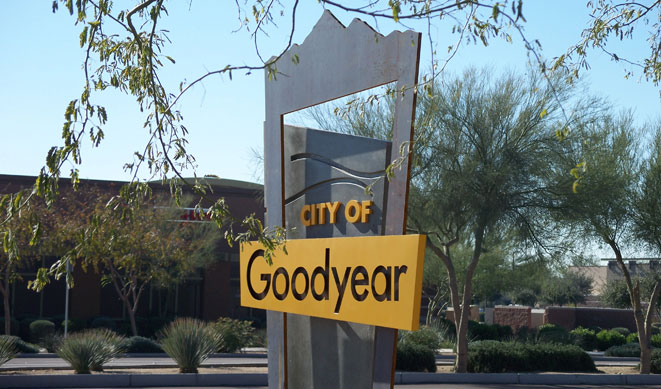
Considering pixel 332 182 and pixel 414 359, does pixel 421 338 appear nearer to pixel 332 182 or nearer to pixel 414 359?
pixel 414 359

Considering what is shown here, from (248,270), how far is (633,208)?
1495cm

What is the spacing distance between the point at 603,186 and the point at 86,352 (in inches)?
492

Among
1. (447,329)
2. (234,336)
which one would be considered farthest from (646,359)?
(447,329)

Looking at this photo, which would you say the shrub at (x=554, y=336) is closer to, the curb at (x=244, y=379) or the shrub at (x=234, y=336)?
the curb at (x=244, y=379)

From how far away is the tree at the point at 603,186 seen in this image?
19312mm

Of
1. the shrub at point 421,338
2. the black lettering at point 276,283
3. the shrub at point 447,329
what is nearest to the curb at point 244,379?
the shrub at point 421,338

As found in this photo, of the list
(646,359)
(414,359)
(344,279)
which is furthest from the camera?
(646,359)

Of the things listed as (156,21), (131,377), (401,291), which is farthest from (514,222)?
(156,21)

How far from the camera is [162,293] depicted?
38562 mm

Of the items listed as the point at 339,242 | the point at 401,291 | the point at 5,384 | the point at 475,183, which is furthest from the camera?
the point at 475,183

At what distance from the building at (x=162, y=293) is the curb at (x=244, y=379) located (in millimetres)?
17033

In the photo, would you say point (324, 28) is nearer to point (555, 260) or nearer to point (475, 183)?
point (475, 183)

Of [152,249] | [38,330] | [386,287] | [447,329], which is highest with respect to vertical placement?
[386,287]

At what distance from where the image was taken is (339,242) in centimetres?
881
